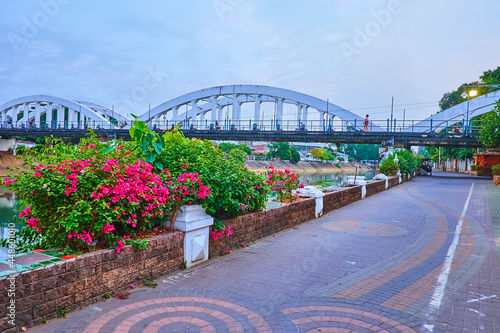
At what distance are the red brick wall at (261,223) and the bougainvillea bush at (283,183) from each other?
1.71ft

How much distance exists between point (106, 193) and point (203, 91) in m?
56.8

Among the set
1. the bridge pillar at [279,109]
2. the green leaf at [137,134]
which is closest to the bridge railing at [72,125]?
the bridge pillar at [279,109]

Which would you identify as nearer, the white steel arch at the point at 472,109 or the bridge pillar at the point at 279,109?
the white steel arch at the point at 472,109

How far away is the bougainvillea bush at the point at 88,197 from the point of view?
379 centimetres

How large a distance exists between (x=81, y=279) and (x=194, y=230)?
1.81 m

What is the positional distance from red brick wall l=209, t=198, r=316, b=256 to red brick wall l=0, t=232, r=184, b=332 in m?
1.18

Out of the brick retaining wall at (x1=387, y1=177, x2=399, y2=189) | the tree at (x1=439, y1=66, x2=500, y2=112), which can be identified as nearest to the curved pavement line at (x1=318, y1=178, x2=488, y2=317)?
the brick retaining wall at (x1=387, y1=177, x2=399, y2=189)

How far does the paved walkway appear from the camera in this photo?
3496 mm

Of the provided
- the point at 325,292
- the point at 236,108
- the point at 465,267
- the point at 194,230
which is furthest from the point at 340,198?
the point at 236,108

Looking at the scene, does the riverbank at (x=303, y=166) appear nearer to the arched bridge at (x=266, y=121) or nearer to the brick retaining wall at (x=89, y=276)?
the arched bridge at (x=266, y=121)

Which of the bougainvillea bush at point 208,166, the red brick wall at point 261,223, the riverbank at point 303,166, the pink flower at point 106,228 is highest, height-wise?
the bougainvillea bush at point 208,166

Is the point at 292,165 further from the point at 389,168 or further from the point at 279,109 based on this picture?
the point at 389,168

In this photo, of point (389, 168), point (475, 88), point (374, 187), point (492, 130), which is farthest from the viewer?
point (475, 88)

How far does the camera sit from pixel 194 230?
518 centimetres
